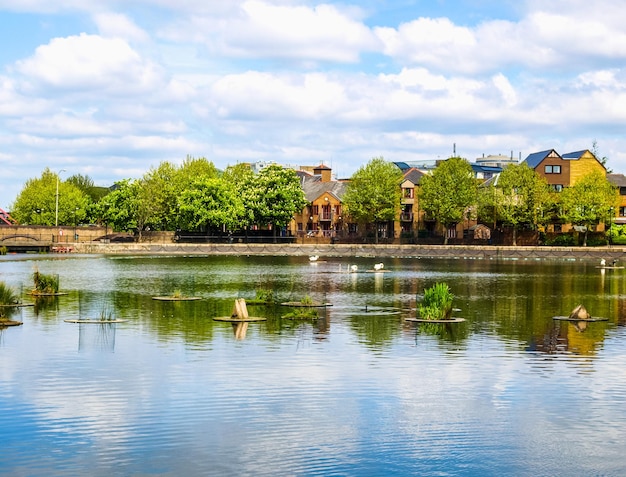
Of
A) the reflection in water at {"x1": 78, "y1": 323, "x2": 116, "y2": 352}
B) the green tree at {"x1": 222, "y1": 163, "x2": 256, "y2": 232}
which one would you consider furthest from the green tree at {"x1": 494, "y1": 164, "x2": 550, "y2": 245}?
the reflection in water at {"x1": 78, "y1": 323, "x2": 116, "y2": 352}

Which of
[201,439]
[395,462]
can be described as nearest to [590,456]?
[395,462]

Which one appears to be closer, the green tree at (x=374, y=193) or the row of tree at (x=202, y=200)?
the row of tree at (x=202, y=200)

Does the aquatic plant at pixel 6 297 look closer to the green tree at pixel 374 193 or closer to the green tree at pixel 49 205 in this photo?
the green tree at pixel 374 193

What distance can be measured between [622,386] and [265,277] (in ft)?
188

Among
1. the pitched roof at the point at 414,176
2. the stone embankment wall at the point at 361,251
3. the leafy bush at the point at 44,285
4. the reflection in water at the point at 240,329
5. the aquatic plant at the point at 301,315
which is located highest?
the pitched roof at the point at 414,176

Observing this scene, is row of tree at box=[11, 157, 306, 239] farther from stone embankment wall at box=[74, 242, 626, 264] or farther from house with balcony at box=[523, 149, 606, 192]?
house with balcony at box=[523, 149, 606, 192]

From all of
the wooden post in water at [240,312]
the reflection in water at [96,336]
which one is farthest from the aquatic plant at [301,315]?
the reflection in water at [96,336]

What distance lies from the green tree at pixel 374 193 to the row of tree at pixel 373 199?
0.56 ft

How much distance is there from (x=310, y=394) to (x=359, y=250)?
12809 cm

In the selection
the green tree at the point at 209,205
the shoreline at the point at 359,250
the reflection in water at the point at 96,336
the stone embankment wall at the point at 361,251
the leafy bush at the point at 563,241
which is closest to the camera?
the reflection in water at the point at 96,336

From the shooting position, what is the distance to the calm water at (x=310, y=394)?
67.1 ft

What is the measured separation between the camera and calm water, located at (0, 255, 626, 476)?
20447 mm

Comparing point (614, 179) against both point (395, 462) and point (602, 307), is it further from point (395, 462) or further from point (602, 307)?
point (395, 462)

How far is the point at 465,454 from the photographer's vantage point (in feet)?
68.5
